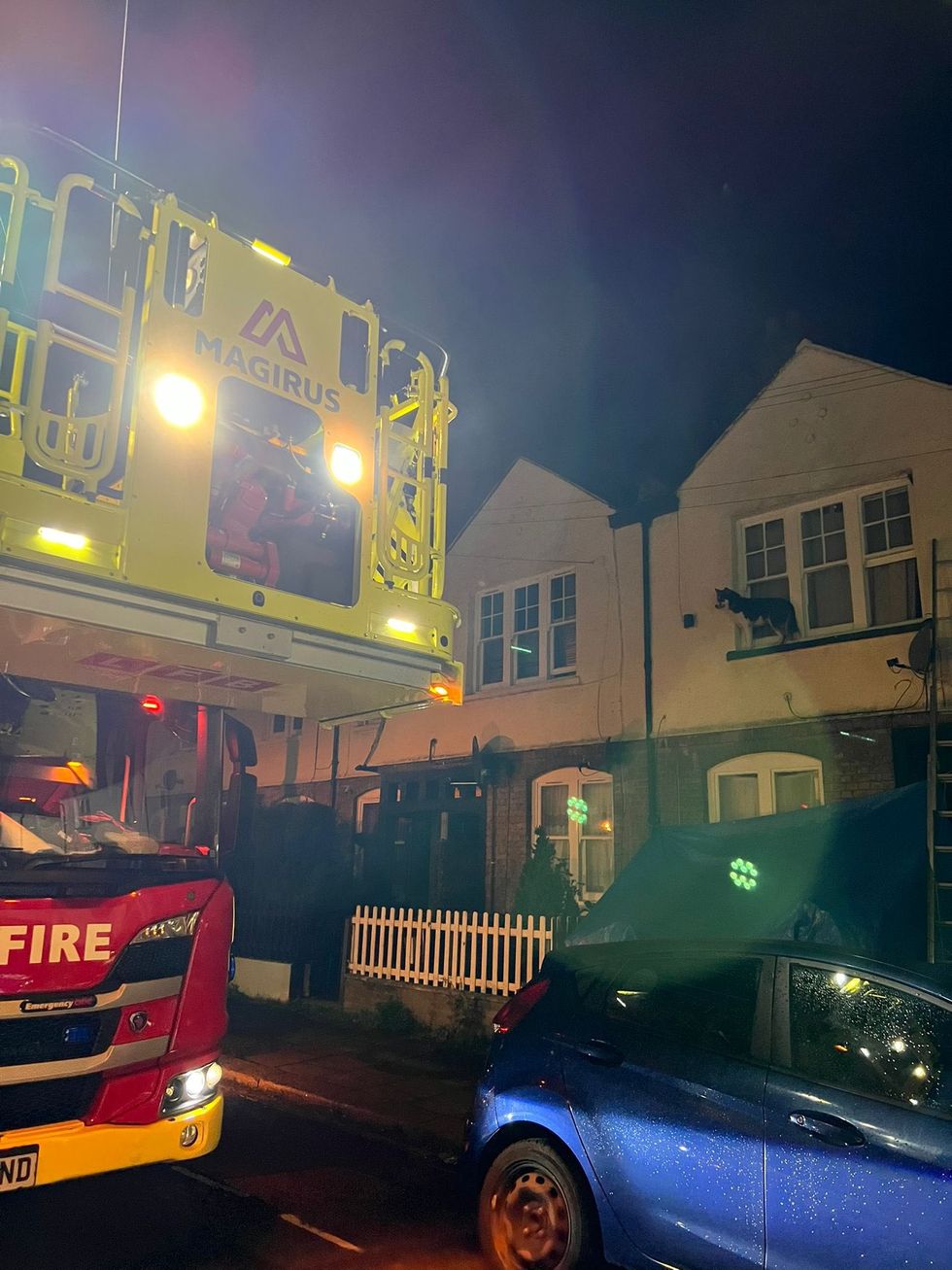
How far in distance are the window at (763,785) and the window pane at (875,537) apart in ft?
8.01

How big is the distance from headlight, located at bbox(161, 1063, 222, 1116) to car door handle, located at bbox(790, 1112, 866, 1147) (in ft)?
9.20

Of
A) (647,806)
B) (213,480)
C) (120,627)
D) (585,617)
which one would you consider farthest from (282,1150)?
(585,617)

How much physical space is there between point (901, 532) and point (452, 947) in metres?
6.72

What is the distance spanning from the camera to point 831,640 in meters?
10.3

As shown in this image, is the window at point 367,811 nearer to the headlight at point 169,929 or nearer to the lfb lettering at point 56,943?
the headlight at point 169,929

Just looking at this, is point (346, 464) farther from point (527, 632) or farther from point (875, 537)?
point (527, 632)

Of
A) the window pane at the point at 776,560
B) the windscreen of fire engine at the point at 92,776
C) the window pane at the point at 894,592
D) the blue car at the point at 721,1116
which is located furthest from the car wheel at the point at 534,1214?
the window pane at the point at 776,560

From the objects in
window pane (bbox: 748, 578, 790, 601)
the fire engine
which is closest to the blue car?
→ the fire engine

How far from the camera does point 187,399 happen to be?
4.75 m

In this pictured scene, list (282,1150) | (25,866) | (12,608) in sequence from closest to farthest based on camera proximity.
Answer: (12,608), (25,866), (282,1150)

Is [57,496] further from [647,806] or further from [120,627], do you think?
[647,806]

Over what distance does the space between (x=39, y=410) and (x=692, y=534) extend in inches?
358

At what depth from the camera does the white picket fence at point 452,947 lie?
31.2 feet

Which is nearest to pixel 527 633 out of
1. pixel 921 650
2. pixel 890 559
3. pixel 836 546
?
pixel 836 546
